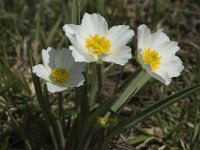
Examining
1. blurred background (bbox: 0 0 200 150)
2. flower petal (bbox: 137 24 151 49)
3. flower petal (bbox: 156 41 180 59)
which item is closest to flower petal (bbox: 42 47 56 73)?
blurred background (bbox: 0 0 200 150)

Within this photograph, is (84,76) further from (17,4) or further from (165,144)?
(17,4)

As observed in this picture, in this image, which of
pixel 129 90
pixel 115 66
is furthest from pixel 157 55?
pixel 115 66

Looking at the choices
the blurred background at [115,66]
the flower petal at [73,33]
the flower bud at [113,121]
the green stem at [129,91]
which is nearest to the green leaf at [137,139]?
the blurred background at [115,66]

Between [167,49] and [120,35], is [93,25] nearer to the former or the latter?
[120,35]

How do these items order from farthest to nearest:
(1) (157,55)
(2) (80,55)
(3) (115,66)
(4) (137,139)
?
(3) (115,66)
(4) (137,139)
(1) (157,55)
(2) (80,55)

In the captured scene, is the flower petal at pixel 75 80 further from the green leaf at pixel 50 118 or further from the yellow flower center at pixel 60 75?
the green leaf at pixel 50 118

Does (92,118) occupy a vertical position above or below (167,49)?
below
